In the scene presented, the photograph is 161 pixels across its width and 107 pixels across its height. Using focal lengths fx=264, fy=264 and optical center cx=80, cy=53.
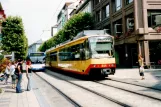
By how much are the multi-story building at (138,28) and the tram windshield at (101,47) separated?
413 inches

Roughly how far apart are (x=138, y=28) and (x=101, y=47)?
13.2 meters

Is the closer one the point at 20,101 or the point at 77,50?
the point at 20,101

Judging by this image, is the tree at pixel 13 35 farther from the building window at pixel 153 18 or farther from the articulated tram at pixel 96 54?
the articulated tram at pixel 96 54

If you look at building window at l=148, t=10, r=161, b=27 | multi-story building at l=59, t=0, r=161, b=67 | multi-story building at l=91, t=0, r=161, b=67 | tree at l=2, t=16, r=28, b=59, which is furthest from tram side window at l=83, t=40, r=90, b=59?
tree at l=2, t=16, r=28, b=59

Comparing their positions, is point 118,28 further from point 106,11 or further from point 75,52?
point 75,52

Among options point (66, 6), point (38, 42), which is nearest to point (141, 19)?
point (66, 6)

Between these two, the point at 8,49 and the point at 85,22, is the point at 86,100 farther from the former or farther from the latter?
the point at 8,49

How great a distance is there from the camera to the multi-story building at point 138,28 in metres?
30.3

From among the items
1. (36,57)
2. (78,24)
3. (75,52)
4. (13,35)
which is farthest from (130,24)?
(13,35)

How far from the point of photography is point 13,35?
165ft

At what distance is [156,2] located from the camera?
31266 mm

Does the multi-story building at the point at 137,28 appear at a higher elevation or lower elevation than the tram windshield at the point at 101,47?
higher

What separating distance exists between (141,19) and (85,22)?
1701 centimetres

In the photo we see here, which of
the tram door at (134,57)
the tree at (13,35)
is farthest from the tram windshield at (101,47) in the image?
the tree at (13,35)
